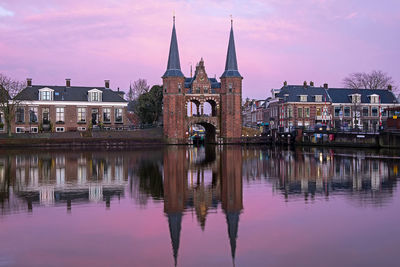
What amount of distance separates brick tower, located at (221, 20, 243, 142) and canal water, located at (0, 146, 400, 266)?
5484 cm

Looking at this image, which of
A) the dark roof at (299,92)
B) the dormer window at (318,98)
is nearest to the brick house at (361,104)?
the dark roof at (299,92)

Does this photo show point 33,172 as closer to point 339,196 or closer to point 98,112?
point 339,196

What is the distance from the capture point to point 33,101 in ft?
256

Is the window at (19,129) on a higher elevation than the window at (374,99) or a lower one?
lower

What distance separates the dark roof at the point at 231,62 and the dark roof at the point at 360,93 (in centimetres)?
2302

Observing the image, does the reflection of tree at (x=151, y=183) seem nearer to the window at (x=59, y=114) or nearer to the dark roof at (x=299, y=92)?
the window at (x=59, y=114)

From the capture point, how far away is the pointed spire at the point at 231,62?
7694 centimetres

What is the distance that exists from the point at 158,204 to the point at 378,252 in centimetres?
835

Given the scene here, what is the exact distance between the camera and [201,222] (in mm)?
13344

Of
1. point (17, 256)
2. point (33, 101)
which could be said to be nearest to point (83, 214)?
point (17, 256)

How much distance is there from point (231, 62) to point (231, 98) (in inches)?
243

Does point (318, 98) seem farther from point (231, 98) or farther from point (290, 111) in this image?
point (231, 98)

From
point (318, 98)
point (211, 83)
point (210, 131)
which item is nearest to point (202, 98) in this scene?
point (211, 83)

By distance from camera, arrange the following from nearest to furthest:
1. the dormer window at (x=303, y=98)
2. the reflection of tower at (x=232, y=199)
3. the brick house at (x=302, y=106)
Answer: the reflection of tower at (x=232, y=199) < the brick house at (x=302, y=106) < the dormer window at (x=303, y=98)
